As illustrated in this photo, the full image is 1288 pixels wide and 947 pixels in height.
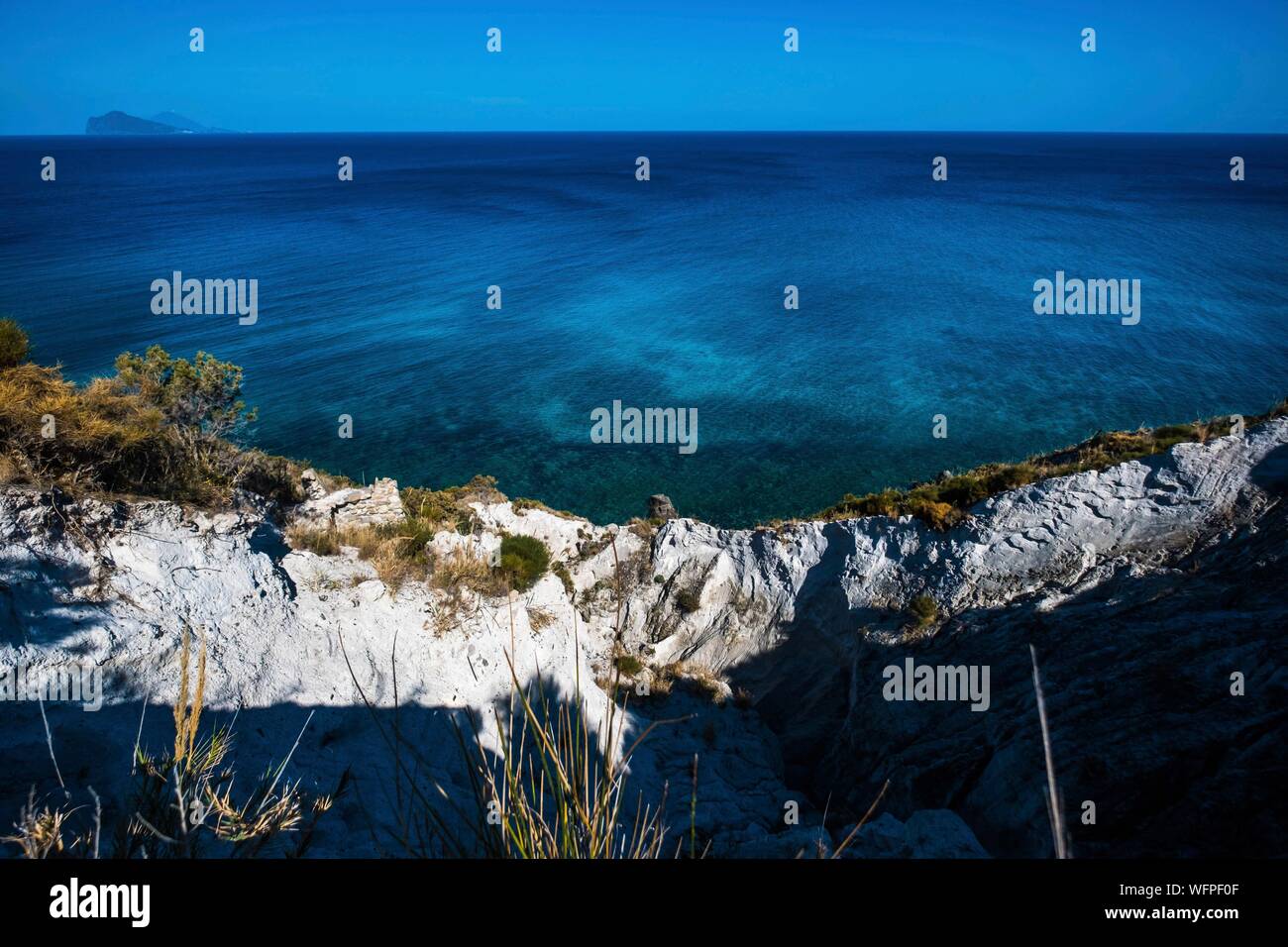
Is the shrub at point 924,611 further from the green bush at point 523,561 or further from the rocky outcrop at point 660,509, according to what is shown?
the rocky outcrop at point 660,509

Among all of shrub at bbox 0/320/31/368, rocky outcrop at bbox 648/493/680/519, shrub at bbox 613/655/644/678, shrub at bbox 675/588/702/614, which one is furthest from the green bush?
shrub at bbox 0/320/31/368

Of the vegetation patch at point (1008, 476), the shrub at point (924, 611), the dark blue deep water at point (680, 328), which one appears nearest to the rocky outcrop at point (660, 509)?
the dark blue deep water at point (680, 328)

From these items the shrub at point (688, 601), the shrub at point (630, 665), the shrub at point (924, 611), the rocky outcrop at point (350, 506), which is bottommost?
the shrub at point (630, 665)

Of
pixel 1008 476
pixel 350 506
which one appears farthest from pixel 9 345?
pixel 1008 476

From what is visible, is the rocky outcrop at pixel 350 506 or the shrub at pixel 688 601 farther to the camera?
the shrub at pixel 688 601
